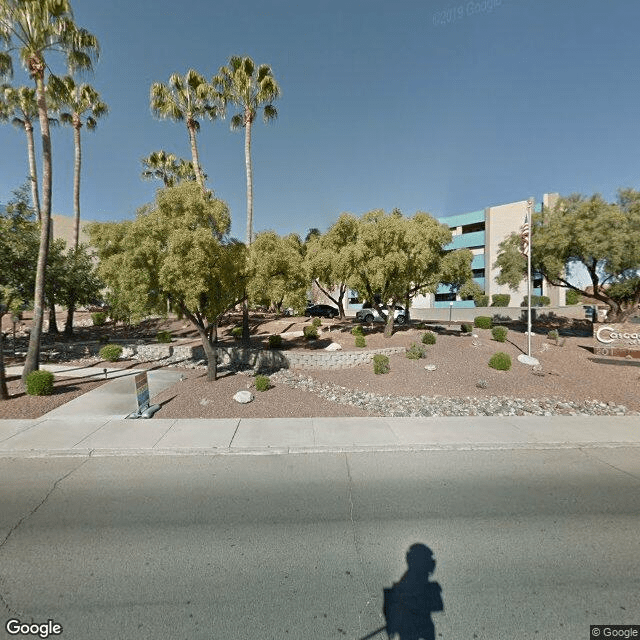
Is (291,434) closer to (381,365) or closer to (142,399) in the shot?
(142,399)

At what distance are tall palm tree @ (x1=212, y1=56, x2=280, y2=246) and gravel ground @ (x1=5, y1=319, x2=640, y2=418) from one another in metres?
9.47

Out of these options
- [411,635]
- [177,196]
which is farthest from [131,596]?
[177,196]

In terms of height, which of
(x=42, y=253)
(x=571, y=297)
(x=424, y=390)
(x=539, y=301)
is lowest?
(x=424, y=390)

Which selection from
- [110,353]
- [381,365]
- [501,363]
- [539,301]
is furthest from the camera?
[539,301]

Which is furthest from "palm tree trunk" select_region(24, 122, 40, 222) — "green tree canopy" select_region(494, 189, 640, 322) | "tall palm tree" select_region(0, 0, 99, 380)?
"green tree canopy" select_region(494, 189, 640, 322)

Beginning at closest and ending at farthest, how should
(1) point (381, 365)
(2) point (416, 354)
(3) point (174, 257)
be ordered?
(3) point (174, 257)
(1) point (381, 365)
(2) point (416, 354)

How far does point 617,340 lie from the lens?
15227mm

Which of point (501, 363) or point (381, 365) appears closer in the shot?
point (501, 363)

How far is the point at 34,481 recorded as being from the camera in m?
5.59

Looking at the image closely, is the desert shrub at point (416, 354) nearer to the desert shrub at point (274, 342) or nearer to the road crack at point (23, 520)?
the desert shrub at point (274, 342)

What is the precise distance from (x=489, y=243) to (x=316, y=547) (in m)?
53.8

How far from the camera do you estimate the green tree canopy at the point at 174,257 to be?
9953 millimetres

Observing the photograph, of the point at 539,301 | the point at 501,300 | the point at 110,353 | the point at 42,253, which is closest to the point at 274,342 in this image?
the point at 110,353

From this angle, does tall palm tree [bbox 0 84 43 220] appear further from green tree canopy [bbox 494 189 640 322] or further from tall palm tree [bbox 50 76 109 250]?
green tree canopy [bbox 494 189 640 322]
